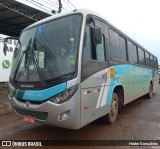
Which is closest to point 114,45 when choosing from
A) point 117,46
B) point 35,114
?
point 117,46

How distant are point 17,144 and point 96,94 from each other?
2064 millimetres

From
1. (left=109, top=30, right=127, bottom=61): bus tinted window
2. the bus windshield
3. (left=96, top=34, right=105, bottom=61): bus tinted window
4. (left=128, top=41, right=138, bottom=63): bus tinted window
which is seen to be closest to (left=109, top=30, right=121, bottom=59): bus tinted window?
(left=109, top=30, right=127, bottom=61): bus tinted window

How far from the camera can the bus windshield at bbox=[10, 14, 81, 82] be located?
3848 millimetres

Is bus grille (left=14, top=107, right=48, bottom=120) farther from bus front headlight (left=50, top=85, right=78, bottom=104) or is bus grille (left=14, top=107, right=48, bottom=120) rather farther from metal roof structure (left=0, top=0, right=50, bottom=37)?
metal roof structure (left=0, top=0, right=50, bottom=37)

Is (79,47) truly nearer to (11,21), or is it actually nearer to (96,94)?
(96,94)

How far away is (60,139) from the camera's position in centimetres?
453

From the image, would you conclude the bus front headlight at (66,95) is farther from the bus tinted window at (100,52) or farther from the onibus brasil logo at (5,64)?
the onibus brasil logo at (5,64)

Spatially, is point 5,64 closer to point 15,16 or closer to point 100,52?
point 15,16

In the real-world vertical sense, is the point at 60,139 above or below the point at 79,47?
below

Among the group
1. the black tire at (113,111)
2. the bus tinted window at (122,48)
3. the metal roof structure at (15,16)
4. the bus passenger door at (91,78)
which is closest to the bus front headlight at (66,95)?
the bus passenger door at (91,78)

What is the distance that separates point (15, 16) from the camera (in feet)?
57.3

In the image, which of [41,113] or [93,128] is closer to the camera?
[41,113]

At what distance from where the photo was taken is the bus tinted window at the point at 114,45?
5500 mm

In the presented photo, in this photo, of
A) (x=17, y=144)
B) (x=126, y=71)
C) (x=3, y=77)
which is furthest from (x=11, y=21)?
(x=17, y=144)
